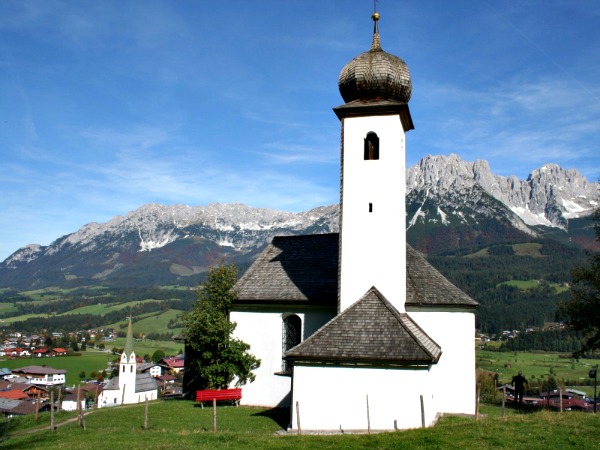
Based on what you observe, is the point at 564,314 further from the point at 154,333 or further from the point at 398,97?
the point at 154,333

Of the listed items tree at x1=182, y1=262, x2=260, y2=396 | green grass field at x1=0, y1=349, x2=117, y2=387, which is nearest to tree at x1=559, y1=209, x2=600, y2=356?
tree at x1=182, y1=262, x2=260, y2=396

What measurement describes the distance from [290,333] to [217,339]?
130 inches

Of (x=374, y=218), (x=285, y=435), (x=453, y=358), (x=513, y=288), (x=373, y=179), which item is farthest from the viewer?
(x=513, y=288)

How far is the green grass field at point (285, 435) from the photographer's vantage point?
14.9 m

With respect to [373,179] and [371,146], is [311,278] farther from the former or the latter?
[371,146]

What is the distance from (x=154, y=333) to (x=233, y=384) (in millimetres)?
141092

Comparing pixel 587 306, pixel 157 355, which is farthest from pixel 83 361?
pixel 587 306

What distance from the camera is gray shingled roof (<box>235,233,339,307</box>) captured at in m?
25.4

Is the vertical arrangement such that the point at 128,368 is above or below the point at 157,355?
above

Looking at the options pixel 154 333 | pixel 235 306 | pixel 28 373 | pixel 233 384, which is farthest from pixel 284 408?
pixel 154 333

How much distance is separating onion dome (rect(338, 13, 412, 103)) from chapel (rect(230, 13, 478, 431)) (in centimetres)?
4

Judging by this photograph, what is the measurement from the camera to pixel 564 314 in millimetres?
28812

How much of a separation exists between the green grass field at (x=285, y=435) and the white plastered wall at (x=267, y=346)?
2.36 meters

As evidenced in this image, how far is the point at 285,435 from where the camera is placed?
Answer: 18.0 metres
